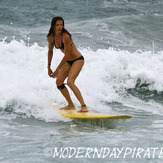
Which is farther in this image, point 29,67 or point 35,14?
point 35,14

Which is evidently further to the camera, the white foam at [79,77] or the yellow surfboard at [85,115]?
the white foam at [79,77]

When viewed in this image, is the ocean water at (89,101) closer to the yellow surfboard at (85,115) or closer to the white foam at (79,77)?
the white foam at (79,77)

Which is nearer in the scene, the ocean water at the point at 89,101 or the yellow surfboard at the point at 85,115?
the ocean water at the point at 89,101

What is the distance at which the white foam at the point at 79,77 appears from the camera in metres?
6.86

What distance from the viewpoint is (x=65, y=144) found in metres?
4.81

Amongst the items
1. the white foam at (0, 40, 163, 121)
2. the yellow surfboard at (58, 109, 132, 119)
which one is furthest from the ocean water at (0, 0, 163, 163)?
the yellow surfboard at (58, 109, 132, 119)

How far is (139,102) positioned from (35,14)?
553 inches

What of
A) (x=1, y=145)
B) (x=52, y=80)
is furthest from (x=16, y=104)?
(x=1, y=145)

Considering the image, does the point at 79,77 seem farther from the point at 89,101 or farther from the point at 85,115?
the point at 85,115

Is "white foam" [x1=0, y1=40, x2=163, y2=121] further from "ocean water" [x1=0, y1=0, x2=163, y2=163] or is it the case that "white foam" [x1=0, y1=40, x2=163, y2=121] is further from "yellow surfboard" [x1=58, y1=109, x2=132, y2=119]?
"yellow surfboard" [x1=58, y1=109, x2=132, y2=119]

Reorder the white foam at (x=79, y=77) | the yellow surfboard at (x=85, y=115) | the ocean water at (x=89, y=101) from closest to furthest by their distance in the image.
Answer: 1. the ocean water at (x=89, y=101)
2. the yellow surfboard at (x=85, y=115)
3. the white foam at (x=79, y=77)

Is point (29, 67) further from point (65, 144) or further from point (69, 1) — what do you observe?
point (69, 1)

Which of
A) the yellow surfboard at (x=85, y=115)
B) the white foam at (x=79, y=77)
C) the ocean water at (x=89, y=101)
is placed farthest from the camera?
the white foam at (x=79, y=77)

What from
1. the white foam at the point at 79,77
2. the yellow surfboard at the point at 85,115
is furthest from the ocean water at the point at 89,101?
the yellow surfboard at the point at 85,115
